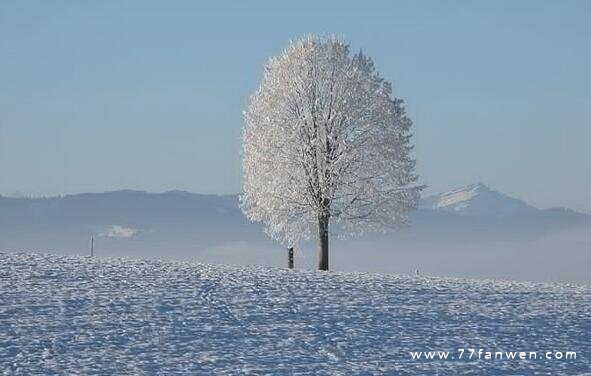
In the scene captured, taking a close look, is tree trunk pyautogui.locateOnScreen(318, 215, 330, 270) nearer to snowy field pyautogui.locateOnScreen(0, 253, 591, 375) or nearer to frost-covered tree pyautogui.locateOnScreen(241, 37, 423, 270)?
frost-covered tree pyautogui.locateOnScreen(241, 37, 423, 270)

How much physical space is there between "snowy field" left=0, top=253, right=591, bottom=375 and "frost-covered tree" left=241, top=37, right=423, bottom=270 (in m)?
8.57

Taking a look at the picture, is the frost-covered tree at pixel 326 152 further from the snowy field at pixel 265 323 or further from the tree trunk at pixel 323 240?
the snowy field at pixel 265 323

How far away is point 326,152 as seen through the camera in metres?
42.1

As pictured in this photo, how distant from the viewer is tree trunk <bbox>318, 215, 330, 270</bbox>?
42309 mm

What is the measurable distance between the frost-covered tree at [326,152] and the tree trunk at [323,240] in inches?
1.7

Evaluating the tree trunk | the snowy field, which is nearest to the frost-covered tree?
the tree trunk

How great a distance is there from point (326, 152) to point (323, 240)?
4155 millimetres

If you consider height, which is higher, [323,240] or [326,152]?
[326,152]

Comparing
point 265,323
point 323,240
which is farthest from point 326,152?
point 265,323

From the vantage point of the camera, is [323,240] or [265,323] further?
[323,240]

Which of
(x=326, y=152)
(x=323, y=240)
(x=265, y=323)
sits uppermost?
(x=326, y=152)

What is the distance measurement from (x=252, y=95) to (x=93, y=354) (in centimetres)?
2541

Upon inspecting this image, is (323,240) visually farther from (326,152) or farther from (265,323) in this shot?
(265,323)

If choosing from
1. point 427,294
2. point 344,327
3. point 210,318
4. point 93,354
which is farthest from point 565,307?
point 93,354
